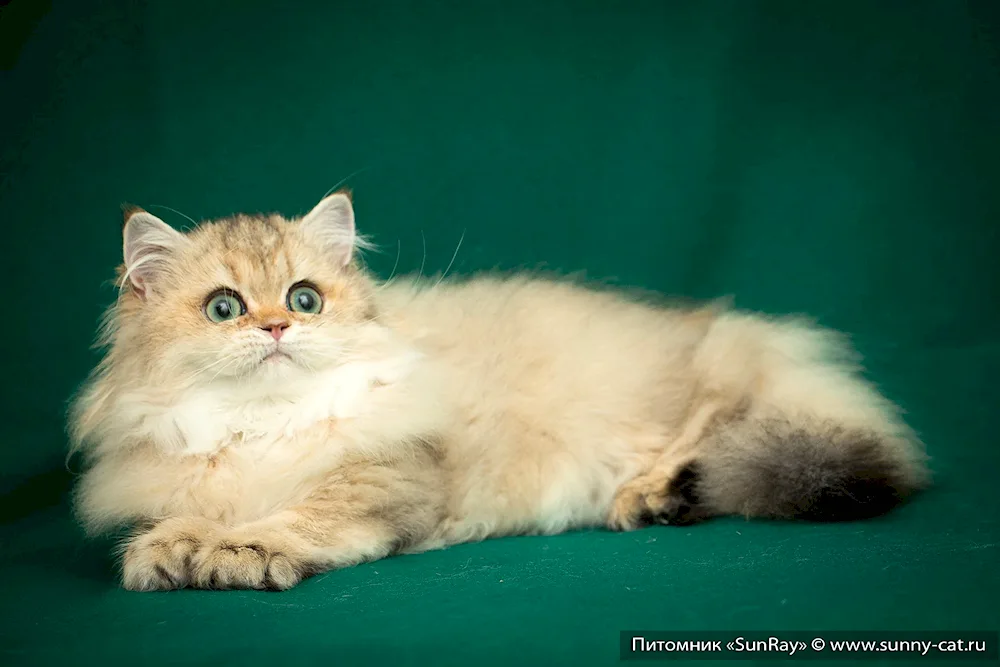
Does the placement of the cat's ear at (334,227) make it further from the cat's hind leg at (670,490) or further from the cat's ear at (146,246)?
the cat's hind leg at (670,490)

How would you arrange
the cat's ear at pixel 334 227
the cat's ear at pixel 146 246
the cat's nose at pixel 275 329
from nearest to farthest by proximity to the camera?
the cat's nose at pixel 275 329
the cat's ear at pixel 146 246
the cat's ear at pixel 334 227

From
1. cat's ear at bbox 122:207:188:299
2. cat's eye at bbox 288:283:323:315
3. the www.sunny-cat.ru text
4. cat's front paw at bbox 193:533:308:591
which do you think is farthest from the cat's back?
the www.sunny-cat.ru text

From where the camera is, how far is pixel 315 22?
380 centimetres

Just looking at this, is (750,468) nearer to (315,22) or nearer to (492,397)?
(492,397)

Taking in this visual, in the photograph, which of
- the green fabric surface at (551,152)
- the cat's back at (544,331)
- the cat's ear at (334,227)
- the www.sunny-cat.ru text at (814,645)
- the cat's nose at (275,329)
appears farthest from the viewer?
the green fabric surface at (551,152)

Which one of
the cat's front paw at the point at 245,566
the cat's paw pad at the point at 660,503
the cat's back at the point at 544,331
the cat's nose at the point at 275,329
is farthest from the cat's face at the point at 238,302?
the cat's paw pad at the point at 660,503

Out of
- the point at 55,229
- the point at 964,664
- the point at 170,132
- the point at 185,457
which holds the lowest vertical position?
the point at 964,664

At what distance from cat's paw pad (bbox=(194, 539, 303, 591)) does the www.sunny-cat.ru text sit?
2.56 feet

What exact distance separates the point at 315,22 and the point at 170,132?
651 millimetres

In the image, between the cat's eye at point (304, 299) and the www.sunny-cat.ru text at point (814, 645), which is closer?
the www.sunny-cat.ru text at point (814, 645)

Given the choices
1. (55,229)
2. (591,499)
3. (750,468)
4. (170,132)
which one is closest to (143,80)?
(170,132)

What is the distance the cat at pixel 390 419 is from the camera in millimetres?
2471

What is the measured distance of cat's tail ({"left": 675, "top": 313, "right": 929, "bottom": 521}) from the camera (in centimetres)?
264

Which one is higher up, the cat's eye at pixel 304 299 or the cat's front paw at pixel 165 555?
the cat's eye at pixel 304 299
